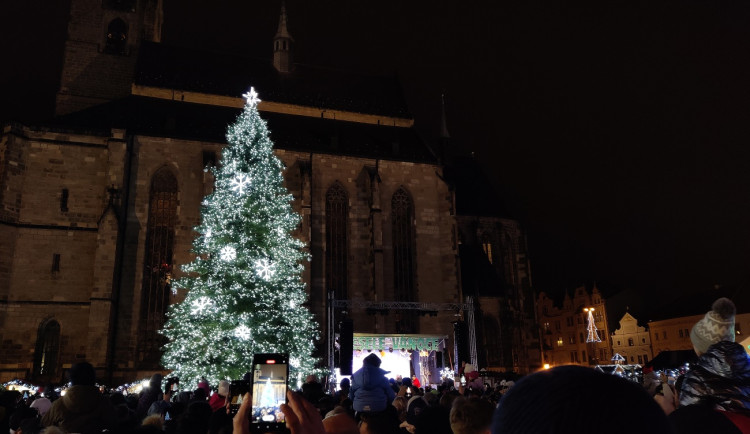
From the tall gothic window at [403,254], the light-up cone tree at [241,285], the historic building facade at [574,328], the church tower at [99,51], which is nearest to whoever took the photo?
the light-up cone tree at [241,285]

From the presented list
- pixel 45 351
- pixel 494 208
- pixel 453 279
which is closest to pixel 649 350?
pixel 494 208

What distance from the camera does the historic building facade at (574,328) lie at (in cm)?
6126

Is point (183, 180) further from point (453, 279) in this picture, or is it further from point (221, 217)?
point (453, 279)

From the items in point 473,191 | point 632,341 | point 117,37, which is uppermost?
point 117,37

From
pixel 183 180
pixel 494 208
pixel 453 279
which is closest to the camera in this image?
pixel 183 180

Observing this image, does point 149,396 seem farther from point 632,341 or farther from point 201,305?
point 632,341

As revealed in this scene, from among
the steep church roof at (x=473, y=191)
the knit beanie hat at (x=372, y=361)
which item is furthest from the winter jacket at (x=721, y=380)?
the steep church roof at (x=473, y=191)

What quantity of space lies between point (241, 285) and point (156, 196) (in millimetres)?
12093

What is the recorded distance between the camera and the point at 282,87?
33188 mm

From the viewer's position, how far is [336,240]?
28266mm

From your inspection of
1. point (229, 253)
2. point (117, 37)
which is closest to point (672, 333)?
point (229, 253)

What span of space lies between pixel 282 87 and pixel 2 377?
2015cm

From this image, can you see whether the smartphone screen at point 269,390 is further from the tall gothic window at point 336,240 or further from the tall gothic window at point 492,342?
the tall gothic window at point 492,342

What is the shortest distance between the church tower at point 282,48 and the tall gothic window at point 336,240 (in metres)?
10.4
